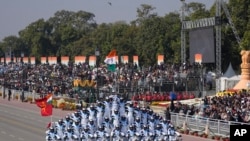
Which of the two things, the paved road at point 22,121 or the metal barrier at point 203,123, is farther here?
the paved road at point 22,121

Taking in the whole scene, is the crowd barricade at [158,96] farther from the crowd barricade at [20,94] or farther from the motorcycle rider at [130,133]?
the motorcycle rider at [130,133]

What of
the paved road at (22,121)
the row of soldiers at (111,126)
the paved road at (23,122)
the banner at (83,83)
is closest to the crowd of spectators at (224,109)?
the paved road at (23,122)

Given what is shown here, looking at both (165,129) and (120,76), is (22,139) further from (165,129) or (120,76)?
(120,76)

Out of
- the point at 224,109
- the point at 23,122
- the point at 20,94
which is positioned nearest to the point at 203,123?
the point at 224,109

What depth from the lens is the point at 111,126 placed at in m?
Answer: 21.4

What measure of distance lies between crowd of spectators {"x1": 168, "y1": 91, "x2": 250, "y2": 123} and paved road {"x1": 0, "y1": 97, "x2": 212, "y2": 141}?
5.03 ft

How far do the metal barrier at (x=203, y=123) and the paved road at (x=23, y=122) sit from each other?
74 centimetres

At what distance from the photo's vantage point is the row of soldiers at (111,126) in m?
21.3

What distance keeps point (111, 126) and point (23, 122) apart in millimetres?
19607

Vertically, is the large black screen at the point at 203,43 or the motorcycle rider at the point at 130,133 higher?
the large black screen at the point at 203,43

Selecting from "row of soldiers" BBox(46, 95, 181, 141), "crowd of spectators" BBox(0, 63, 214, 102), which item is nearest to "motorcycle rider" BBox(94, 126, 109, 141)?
"row of soldiers" BBox(46, 95, 181, 141)

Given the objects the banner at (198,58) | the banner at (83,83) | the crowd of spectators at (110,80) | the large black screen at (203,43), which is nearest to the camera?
the crowd of spectators at (110,80)

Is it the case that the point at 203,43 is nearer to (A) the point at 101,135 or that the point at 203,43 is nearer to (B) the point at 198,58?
(B) the point at 198,58

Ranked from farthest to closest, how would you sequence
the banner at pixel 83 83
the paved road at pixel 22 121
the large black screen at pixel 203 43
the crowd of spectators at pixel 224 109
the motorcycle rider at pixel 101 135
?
the large black screen at pixel 203 43 → the banner at pixel 83 83 → the paved road at pixel 22 121 → the crowd of spectators at pixel 224 109 → the motorcycle rider at pixel 101 135
